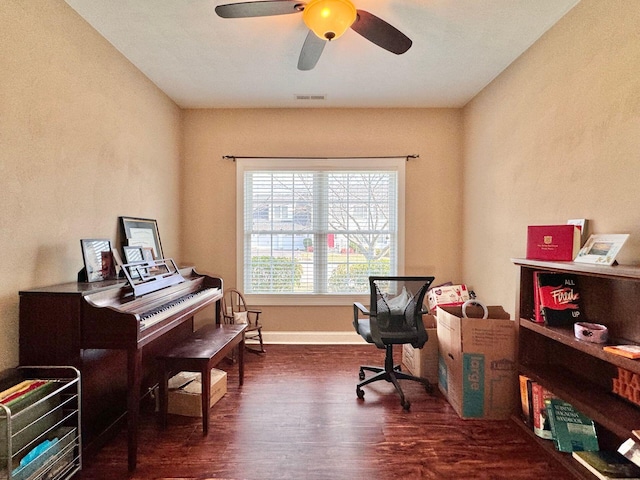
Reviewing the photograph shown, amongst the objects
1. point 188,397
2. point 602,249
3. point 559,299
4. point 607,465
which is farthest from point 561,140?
point 188,397

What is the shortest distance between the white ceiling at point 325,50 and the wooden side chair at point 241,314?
216 cm

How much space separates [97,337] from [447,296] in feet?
9.71

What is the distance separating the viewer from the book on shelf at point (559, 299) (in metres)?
1.89

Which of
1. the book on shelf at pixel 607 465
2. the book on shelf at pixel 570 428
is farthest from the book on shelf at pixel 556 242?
the book on shelf at pixel 607 465

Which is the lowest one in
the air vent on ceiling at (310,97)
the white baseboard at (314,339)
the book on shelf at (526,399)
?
the white baseboard at (314,339)

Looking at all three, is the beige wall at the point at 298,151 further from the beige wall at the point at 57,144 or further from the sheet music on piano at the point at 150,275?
the sheet music on piano at the point at 150,275

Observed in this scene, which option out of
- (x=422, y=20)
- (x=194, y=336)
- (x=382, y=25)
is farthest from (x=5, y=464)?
(x=422, y=20)

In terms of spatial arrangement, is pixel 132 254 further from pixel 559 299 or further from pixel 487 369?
pixel 559 299

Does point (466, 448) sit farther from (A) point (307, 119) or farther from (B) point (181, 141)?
(B) point (181, 141)

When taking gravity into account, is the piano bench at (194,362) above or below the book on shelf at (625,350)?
below

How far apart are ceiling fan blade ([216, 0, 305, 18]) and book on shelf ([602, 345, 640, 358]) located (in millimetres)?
2335

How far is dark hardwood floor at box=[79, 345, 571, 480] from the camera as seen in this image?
67.8 inches

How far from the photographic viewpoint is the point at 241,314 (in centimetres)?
343

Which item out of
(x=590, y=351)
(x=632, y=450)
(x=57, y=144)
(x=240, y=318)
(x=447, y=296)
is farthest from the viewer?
(x=240, y=318)
